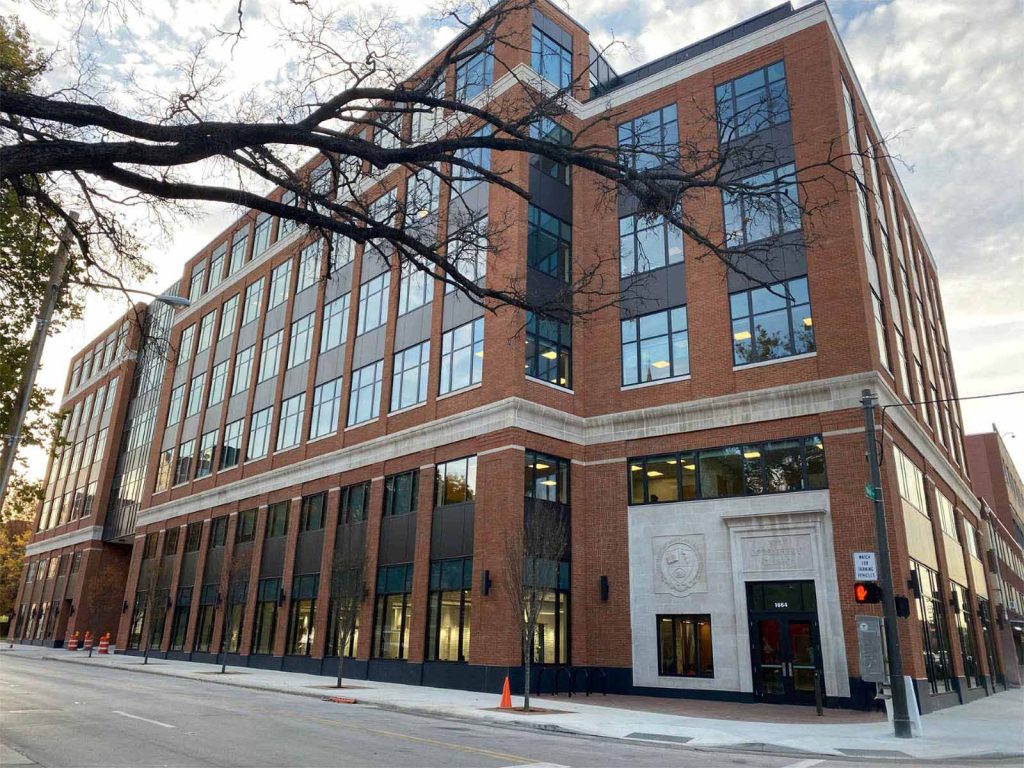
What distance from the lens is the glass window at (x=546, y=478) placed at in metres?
26.6

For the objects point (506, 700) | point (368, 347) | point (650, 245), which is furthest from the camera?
point (368, 347)

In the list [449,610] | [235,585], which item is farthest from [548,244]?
[235,585]

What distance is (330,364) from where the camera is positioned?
37500 millimetres

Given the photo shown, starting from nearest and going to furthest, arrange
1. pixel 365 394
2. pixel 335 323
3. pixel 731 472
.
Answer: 1. pixel 731 472
2. pixel 365 394
3. pixel 335 323

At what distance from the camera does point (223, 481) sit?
143 feet

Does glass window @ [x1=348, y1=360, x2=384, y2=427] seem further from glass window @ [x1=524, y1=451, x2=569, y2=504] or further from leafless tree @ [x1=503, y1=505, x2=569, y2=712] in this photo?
leafless tree @ [x1=503, y1=505, x2=569, y2=712]

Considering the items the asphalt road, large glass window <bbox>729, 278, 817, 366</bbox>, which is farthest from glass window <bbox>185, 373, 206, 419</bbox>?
large glass window <bbox>729, 278, 817, 366</bbox>

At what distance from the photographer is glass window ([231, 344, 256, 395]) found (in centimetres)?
4472

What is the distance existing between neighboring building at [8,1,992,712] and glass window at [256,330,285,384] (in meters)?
5.83

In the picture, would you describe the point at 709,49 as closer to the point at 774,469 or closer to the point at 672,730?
the point at 774,469

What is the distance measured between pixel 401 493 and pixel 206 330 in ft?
93.4

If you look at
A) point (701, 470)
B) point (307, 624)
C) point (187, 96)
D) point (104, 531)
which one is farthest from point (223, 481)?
point (187, 96)

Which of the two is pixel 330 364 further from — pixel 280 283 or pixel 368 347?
pixel 280 283

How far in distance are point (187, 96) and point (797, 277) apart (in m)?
20.9
